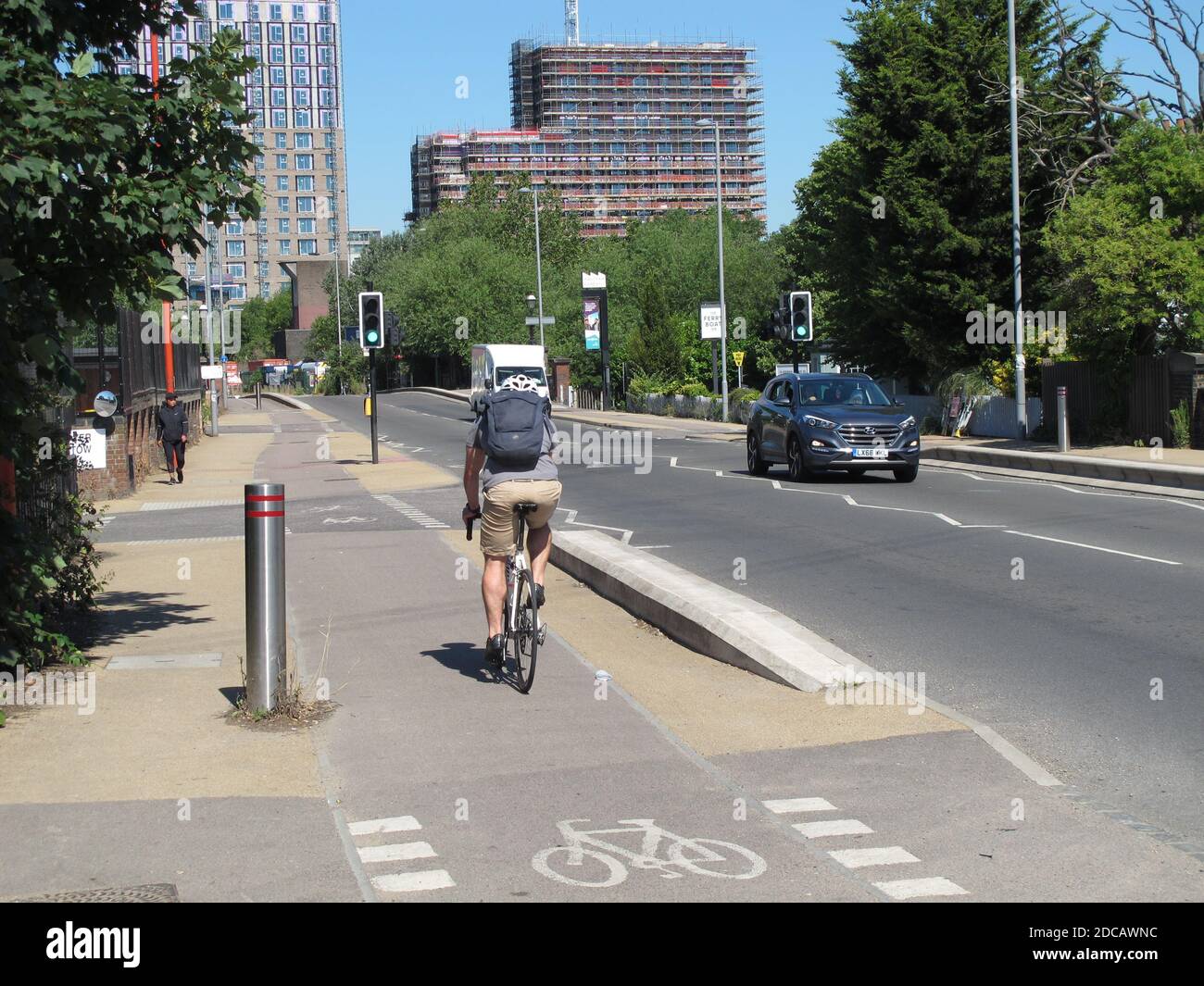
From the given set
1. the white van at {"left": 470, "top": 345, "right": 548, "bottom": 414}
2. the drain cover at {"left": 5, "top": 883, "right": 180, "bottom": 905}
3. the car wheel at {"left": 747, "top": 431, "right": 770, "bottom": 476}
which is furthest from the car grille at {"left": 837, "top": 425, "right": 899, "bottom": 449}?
the white van at {"left": 470, "top": 345, "right": 548, "bottom": 414}

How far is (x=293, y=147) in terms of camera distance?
174m

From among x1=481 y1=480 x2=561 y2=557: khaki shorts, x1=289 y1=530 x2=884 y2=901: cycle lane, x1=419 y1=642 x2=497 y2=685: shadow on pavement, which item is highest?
x1=481 y1=480 x2=561 y2=557: khaki shorts

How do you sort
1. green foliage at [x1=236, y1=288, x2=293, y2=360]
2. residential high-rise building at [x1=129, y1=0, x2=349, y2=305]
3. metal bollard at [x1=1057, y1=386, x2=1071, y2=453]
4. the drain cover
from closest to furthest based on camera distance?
the drain cover < metal bollard at [x1=1057, y1=386, x2=1071, y2=453] < green foliage at [x1=236, y1=288, x2=293, y2=360] < residential high-rise building at [x1=129, y1=0, x2=349, y2=305]

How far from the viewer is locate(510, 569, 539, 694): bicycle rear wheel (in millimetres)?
8453

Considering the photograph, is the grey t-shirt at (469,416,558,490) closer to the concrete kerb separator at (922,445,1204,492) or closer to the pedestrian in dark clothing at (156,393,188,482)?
the concrete kerb separator at (922,445,1204,492)

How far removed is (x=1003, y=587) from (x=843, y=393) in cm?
1269

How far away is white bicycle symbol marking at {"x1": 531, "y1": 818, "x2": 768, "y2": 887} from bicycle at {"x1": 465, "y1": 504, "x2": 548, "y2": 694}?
2599 millimetres

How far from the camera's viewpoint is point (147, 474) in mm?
29859

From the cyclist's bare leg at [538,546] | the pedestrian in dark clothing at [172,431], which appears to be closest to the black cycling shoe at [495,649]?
the cyclist's bare leg at [538,546]

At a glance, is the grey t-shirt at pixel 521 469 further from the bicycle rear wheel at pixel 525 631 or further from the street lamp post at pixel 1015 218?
the street lamp post at pixel 1015 218

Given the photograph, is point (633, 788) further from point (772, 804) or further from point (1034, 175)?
point (1034, 175)

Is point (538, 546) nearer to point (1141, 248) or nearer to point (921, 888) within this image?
point (921, 888)

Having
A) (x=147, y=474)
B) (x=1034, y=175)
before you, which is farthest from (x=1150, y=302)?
(x=147, y=474)
